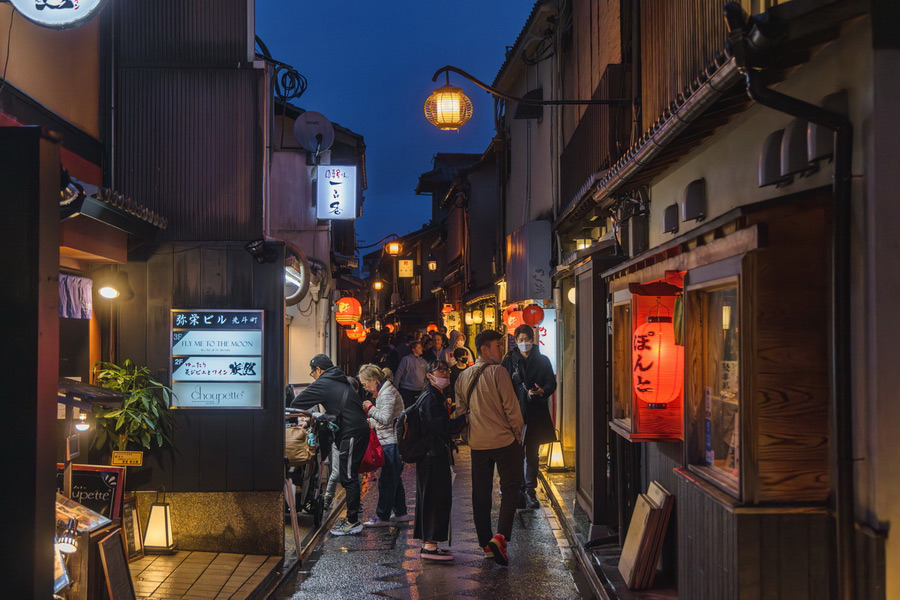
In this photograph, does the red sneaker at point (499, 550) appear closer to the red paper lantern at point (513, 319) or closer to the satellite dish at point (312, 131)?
the red paper lantern at point (513, 319)

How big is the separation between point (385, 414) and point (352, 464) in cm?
103

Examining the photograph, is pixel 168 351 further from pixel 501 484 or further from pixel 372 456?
pixel 501 484

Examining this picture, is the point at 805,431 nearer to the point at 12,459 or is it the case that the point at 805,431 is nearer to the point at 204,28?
the point at 12,459

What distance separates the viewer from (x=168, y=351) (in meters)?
10.8

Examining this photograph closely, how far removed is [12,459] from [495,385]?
21.0 ft

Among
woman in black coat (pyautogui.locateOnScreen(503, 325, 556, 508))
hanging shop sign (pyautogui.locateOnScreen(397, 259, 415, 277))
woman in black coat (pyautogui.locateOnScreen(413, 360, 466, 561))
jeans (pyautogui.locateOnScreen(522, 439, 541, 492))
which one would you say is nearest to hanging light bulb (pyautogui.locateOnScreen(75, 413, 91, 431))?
woman in black coat (pyautogui.locateOnScreen(413, 360, 466, 561))

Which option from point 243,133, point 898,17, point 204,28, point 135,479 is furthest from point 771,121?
point 135,479

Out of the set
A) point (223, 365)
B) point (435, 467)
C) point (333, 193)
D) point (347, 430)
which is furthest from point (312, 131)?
point (435, 467)

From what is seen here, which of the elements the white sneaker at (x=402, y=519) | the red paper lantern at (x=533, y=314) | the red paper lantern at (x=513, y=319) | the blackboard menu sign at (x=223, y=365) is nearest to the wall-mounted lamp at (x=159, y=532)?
the blackboard menu sign at (x=223, y=365)

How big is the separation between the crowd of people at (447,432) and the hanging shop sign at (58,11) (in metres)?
5.76

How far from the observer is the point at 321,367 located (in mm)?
12234

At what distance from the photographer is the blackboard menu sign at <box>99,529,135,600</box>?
271 inches

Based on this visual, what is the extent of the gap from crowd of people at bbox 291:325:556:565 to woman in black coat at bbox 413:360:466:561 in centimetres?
1

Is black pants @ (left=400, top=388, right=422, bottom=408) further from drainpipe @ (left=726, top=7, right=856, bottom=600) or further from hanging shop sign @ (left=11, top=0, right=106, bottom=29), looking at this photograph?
drainpipe @ (left=726, top=7, right=856, bottom=600)
